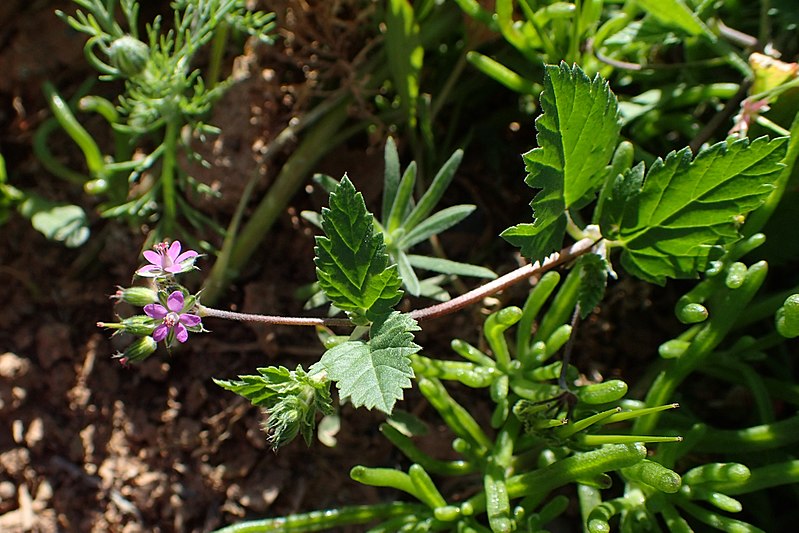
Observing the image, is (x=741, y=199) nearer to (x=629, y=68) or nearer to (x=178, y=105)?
(x=629, y=68)

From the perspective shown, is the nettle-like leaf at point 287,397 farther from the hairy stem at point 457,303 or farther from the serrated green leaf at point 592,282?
the serrated green leaf at point 592,282

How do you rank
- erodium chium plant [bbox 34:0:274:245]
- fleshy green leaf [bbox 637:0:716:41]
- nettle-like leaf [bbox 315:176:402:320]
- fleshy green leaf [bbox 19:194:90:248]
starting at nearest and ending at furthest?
nettle-like leaf [bbox 315:176:402:320]
fleshy green leaf [bbox 637:0:716:41]
erodium chium plant [bbox 34:0:274:245]
fleshy green leaf [bbox 19:194:90:248]

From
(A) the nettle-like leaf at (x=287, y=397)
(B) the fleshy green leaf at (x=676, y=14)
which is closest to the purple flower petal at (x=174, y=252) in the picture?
(A) the nettle-like leaf at (x=287, y=397)

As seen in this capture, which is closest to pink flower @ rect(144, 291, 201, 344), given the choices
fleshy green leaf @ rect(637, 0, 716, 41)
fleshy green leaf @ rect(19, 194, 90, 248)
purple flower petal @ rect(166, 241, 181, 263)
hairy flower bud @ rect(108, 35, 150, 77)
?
purple flower petal @ rect(166, 241, 181, 263)

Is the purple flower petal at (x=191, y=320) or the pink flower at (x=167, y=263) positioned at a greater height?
the pink flower at (x=167, y=263)

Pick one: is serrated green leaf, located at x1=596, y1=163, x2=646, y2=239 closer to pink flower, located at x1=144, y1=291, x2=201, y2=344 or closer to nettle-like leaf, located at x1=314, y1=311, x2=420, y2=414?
nettle-like leaf, located at x1=314, y1=311, x2=420, y2=414

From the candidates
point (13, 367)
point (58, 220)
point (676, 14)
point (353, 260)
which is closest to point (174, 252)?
point (353, 260)
